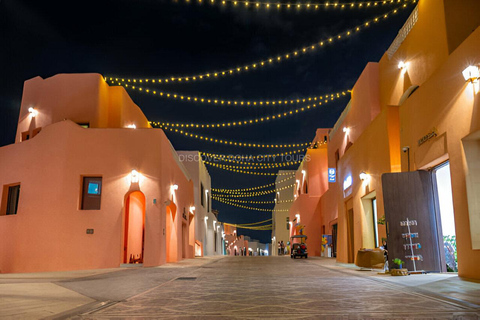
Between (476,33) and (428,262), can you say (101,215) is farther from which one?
(476,33)

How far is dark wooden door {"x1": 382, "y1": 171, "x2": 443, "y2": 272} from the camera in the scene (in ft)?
37.7

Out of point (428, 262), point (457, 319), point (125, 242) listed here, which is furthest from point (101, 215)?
point (457, 319)

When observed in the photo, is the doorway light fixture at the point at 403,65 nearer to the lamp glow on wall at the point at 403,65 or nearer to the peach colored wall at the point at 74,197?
the lamp glow on wall at the point at 403,65

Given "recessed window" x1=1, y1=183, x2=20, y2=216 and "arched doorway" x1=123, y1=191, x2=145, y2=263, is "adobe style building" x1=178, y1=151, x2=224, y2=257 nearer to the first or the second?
"arched doorway" x1=123, y1=191, x2=145, y2=263

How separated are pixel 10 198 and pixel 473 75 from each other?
55.6 ft

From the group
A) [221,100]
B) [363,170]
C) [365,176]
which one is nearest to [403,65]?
[363,170]

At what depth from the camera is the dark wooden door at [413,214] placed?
11.5 metres

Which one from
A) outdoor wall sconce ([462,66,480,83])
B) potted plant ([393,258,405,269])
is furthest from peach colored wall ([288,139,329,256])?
outdoor wall sconce ([462,66,480,83])

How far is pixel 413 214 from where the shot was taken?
11773mm

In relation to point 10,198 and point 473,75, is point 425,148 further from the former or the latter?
point 10,198

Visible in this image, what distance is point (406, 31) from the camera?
51.6 feet

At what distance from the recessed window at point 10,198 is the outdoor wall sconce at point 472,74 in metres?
→ 16.3

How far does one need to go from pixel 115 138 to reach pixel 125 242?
4.45m

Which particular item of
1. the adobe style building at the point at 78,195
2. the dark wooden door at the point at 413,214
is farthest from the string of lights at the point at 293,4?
the adobe style building at the point at 78,195
